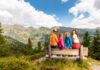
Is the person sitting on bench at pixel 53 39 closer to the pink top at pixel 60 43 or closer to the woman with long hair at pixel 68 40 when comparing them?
the pink top at pixel 60 43

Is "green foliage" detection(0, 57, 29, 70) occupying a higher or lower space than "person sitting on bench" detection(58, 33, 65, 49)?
lower

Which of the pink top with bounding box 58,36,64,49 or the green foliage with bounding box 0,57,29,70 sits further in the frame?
the pink top with bounding box 58,36,64,49

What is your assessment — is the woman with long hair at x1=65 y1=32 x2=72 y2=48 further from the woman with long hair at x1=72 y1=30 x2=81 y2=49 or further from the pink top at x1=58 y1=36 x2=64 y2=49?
the pink top at x1=58 y1=36 x2=64 y2=49

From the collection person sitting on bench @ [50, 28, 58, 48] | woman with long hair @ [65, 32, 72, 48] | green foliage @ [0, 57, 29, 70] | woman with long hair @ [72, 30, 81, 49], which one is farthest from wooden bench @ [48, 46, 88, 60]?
green foliage @ [0, 57, 29, 70]

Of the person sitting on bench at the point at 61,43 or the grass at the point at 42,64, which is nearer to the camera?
the grass at the point at 42,64

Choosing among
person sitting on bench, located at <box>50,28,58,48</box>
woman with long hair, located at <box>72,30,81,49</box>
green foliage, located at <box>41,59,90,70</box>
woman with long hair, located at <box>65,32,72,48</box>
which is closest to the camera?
green foliage, located at <box>41,59,90,70</box>

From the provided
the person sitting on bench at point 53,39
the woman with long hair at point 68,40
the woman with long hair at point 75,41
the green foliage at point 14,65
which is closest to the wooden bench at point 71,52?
the woman with long hair at point 75,41

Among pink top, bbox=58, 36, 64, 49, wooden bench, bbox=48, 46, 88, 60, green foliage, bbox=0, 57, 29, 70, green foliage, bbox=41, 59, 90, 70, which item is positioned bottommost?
green foliage, bbox=41, 59, 90, 70

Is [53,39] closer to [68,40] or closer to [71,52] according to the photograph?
[68,40]

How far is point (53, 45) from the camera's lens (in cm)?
1780

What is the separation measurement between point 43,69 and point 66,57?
125 inches

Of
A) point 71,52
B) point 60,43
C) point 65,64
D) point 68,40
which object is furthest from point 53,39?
point 65,64

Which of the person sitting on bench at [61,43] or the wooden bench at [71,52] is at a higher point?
the person sitting on bench at [61,43]

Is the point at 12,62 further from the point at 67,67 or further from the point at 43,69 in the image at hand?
the point at 67,67
